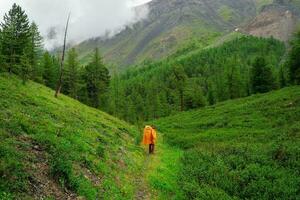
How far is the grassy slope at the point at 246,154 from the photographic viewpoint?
856 inches

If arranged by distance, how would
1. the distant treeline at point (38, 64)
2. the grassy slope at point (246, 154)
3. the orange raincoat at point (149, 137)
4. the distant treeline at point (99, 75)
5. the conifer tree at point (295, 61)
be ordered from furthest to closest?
the conifer tree at point (295, 61) → the distant treeline at point (99, 75) → the distant treeline at point (38, 64) → the orange raincoat at point (149, 137) → the grassy slope at point (246, 154)

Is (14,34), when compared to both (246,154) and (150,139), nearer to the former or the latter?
(150,139)

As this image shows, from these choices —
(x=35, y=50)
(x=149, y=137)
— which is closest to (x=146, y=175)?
(x=149, y=137)

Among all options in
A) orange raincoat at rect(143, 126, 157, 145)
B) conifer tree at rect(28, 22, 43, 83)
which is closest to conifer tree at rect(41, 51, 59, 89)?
conifer tree at rect(28, 22, 43, 83)

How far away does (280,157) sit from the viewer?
27.7 metres

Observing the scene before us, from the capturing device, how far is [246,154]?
2969 centimetres

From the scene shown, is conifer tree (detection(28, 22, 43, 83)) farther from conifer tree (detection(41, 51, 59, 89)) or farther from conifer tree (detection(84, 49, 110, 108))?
conifer tree (detection(84, 49, 110, 108))

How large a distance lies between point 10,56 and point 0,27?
8.44 meters

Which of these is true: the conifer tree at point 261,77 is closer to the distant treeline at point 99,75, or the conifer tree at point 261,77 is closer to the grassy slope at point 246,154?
the distant treeline at point 99,75

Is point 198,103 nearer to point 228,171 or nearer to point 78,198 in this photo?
point 228,171

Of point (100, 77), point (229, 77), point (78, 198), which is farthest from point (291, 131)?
point (229, 77)

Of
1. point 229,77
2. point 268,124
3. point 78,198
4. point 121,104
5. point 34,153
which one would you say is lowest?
point 78,198

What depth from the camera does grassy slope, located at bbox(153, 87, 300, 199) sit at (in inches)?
856

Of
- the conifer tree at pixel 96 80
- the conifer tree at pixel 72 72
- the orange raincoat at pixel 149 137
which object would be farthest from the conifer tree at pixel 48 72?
the orange raincoat at pixel 149 137
